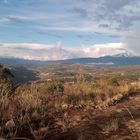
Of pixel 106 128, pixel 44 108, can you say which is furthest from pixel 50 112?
pixel 106 128

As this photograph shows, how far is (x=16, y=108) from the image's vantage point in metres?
9.27

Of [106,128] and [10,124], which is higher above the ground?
[10,124]

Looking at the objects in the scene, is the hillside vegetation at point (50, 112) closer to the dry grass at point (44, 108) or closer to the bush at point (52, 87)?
the dry grass at point (44, 108)

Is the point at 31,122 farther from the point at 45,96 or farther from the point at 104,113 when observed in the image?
the point at 45,96

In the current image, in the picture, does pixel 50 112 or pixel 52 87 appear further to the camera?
pixel 52 87

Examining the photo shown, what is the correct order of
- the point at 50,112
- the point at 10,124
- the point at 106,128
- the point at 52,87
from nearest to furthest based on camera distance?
the point at 10,124 → the point at 106,128 → the point at 50,112 → the point at 52,87

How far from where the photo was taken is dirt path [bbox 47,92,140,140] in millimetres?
7645

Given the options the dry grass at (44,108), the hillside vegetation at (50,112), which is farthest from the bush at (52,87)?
the hillside vegetation at (50,112)

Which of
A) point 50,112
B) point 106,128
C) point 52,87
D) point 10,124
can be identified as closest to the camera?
point 10,124

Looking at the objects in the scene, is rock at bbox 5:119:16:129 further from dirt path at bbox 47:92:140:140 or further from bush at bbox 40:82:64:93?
bush at bbox 40:82:64:93

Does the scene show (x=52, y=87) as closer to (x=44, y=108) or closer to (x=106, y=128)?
(x=44, y=108)

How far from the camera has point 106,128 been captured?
27.0ft

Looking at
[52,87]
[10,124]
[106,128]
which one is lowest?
[106,128]

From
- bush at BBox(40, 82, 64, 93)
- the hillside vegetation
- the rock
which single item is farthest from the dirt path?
bush at BBox(40, 82, 64, 93)
